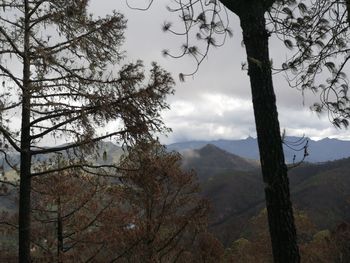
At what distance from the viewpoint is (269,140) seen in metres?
4.61

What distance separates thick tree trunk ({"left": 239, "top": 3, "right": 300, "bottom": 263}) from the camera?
453cm

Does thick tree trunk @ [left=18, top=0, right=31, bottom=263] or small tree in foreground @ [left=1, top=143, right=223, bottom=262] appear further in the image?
small tree in foreground @ [left=1, top=143, right=223, bottom=262]

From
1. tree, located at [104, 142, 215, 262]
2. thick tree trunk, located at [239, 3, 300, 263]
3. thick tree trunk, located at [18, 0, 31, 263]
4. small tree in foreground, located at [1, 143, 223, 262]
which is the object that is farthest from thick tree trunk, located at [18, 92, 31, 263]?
thick tree trunk, located at [239, 3, 300, 263]

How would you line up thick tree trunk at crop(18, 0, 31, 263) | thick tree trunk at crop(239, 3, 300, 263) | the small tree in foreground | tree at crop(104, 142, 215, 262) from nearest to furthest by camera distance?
thick tree trunk at crop(239, 3, 300, 263), thick tree trunk at crop(18, 0, 31, 263), the small tree in foreground, tree at crop(104, 142, 215, 262)

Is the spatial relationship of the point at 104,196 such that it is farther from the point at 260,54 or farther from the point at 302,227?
the point at 302,227

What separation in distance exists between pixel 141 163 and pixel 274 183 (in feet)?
14.6

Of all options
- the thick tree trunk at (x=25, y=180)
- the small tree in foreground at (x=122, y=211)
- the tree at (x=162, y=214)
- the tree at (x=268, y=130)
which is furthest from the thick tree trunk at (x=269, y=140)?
the tree at (x=162, y=214)

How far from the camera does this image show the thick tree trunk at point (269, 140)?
14.9ft

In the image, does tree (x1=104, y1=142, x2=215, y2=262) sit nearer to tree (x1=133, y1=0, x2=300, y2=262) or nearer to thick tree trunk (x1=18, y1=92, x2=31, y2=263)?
thick tree trunk (x1=18, y1=92, x2=31, y2=263)

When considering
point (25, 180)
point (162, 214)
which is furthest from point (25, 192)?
point (162, 214)

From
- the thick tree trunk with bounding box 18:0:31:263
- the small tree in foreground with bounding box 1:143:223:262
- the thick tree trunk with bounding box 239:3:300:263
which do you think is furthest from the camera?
the small tree in foreground with bounding box 1:143:223:262

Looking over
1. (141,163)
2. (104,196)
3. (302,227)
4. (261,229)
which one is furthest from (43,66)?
(261,229)

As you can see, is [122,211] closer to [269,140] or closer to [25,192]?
[25,192]

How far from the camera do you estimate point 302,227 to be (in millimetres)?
34781
